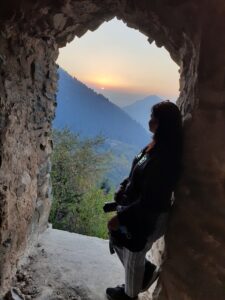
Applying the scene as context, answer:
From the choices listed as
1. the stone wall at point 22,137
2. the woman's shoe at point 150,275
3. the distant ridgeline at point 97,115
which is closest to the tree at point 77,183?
the distant ridgeline at point 97,115

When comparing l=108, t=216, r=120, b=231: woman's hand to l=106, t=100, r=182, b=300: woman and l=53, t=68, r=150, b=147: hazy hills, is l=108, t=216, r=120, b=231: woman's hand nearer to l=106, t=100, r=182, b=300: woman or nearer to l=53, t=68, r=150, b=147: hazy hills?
l=106, t=100, r=182, b=300: woman

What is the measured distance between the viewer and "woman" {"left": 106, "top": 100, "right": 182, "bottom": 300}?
1534 mm

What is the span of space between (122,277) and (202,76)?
1.58 meters

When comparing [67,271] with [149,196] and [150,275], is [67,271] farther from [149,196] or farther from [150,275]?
[149,196]

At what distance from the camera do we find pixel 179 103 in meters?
1.99

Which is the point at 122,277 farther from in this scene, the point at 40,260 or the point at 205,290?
the point at 205,290

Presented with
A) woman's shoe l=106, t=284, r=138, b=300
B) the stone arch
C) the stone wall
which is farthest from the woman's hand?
the stone wall

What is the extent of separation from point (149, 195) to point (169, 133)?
32cm

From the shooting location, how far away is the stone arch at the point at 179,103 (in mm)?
1426

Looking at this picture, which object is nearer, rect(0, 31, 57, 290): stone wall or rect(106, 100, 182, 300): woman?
rect(106, 100, 182, 300): woman

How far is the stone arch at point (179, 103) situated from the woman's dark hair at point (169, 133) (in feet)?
0.18

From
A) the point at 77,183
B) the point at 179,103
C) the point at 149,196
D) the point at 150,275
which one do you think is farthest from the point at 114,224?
the point at 77,183

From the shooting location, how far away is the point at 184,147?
1.61 m

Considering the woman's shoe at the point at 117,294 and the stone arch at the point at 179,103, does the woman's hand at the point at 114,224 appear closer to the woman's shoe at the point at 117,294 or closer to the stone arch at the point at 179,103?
the stone arch at the point at 179,103
